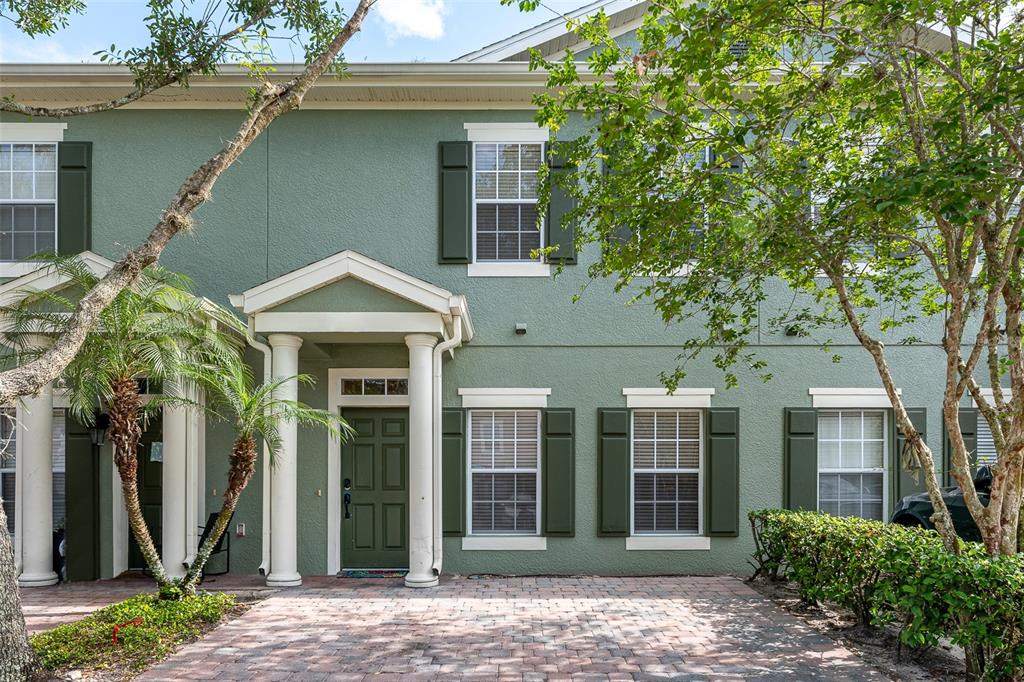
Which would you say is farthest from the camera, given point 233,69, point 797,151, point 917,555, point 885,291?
point 233,69

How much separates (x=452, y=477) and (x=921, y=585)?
5294 mm

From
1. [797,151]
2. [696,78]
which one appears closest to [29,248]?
[696,78]

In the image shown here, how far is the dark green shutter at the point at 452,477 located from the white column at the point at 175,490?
2962mm

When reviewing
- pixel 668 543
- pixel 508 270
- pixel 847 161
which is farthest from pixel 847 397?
pixel 508 270

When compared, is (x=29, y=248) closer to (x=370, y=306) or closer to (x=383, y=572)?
(x=370, y=306)

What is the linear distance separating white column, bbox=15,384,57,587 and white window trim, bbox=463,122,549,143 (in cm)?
581

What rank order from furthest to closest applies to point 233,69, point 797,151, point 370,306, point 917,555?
point 233,69
point 370,306
point 797,151
point 917,555

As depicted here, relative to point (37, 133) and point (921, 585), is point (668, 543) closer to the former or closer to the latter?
point (921, 585)

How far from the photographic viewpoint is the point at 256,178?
29.8 ft

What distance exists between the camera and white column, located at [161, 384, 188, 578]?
26.0ft

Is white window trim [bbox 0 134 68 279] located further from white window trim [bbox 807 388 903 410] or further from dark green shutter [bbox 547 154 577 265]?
white window trim [bbox 807 388 903 410]

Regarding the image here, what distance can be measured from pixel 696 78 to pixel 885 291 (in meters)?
3.14

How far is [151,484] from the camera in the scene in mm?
9141

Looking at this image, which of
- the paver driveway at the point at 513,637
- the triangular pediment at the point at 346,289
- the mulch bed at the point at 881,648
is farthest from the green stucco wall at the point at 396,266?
the mulch bed at the point at 881,648
